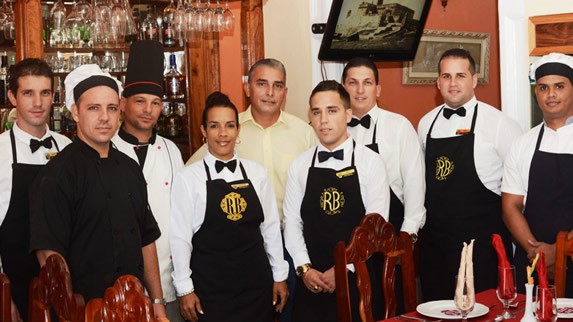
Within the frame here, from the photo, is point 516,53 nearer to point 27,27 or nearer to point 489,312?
point 489,312

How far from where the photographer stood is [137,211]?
3055 millimetres

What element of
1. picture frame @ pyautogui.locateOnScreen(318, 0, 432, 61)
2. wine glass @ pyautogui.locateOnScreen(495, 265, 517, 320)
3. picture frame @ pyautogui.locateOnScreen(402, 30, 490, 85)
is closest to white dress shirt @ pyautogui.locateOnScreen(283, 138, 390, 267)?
picture frame @ pyautogui.locateOnScreen(318, 0, 432, 61)

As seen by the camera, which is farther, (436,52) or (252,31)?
(436,52)

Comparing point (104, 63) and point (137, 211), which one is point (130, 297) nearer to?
point (137, 211)

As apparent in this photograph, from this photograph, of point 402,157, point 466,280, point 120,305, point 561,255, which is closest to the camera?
point 120,305

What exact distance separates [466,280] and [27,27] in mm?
3452

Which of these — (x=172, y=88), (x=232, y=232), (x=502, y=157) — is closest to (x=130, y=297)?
(x=232, y=232)

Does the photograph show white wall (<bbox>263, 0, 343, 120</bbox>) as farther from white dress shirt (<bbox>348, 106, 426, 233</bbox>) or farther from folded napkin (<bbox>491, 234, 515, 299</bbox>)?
folded napkin (<bbox>491, 234, 515, 299</bbox>)

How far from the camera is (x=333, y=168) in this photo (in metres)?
3.70

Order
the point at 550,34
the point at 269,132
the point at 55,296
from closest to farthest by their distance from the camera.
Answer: the point at 55,296
the point at 269,132
the point at 550,34

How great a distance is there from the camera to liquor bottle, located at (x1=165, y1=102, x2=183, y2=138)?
19.0 ft

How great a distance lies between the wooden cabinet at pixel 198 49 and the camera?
4.92 metres

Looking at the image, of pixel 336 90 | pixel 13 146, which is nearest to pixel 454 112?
pixel 336 90

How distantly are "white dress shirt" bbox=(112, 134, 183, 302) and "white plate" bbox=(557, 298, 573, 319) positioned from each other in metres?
1.66
